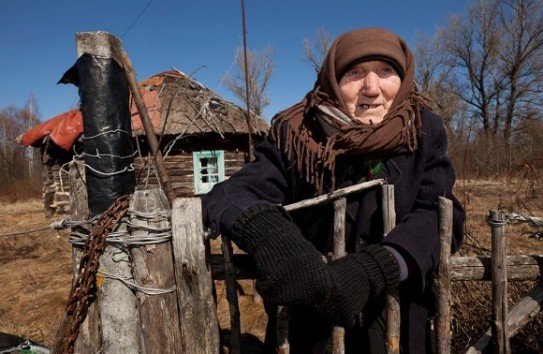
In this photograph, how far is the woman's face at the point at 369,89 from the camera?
1.44m

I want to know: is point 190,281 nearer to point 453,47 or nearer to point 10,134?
point 453,47

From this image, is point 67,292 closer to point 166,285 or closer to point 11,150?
point 166,285

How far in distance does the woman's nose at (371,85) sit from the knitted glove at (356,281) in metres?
0.63

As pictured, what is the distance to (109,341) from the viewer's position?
1319mm

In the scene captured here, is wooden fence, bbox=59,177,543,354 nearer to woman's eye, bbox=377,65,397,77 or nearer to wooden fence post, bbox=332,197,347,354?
wooden fence post, bbox=332,197,347,354

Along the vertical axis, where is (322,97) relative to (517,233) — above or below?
above

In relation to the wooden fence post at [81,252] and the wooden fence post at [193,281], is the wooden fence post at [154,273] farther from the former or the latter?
the wooden fence post at [81,252]

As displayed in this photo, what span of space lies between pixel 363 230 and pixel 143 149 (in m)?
9.77

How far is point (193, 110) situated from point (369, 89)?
1005cm

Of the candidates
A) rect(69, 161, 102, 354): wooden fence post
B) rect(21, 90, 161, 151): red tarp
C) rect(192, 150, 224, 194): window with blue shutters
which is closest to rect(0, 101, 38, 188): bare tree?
rect(21, 90, 161, 151): red tarp

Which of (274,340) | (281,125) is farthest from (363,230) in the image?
(274,340)

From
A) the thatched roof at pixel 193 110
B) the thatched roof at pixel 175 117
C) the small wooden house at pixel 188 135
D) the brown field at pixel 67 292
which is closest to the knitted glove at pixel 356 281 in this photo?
the brown field at pixel 67 292

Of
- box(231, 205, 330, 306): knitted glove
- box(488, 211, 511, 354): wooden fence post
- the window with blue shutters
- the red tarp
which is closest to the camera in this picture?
box(231, 205, 330, 306): knitted glove

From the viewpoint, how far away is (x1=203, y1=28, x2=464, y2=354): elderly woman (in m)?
1.26
